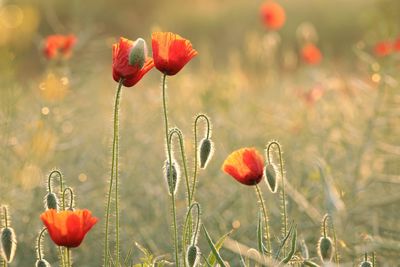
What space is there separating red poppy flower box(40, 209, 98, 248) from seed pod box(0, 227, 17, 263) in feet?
0.63

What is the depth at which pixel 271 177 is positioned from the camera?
1.73 metres

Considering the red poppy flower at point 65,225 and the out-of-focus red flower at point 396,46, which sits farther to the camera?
the out-of-focus red flower at point 396,46

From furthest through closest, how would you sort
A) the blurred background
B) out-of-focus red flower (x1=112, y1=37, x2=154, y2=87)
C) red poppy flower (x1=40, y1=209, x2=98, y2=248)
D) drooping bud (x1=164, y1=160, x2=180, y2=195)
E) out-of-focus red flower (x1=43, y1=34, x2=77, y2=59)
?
out-of-focus red flower (x1=43, y1=34, x2=77, y2=59), the blurred background, drooping bud (x1=164, y1=160, x2=180, y2=195), out-of-focus red flower (x1=112, y1=37, x2=154, y2=87), red poppy flower (x1=40, y1=209, x2=98, y2=248)

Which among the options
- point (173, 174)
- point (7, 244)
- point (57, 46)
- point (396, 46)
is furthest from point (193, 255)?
point (396, 46)

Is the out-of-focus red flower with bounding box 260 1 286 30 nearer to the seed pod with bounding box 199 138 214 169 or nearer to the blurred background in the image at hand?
the blurred background

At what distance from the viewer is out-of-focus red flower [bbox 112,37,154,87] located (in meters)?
1.59

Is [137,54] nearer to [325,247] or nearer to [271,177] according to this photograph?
[271,177]

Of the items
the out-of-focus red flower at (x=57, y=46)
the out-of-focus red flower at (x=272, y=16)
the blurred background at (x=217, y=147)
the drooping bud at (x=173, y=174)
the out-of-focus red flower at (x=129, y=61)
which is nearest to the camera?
the out-of-focus red flower at (x=129, y=61)

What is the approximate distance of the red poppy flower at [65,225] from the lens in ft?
4.89

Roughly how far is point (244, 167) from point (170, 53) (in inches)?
10.8

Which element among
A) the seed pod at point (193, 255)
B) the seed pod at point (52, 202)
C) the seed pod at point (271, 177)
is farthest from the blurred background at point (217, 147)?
the seed pod at point (52, 202)

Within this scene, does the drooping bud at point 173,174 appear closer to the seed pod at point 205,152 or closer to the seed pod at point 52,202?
the seed pod at point 205,152

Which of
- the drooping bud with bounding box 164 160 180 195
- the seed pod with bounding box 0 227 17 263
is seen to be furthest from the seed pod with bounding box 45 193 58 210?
the drooping bud with bounding box 164 160 180 195

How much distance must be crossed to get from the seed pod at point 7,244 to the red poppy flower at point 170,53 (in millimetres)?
433
